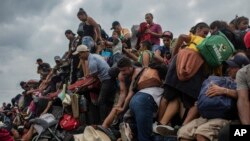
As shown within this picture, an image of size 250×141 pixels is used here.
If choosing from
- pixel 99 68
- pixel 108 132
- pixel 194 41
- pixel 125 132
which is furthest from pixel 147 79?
pixel 99 68

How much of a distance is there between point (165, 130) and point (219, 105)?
128 centimetres

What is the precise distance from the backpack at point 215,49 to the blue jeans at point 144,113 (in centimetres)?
120

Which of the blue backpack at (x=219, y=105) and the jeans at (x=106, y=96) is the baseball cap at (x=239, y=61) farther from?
the jeans at (x=106, y=96)

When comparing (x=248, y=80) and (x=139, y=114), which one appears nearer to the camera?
(x=248, y=80)

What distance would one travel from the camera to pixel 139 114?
747cm

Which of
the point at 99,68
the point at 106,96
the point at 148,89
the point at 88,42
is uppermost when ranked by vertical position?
the point at 88,42

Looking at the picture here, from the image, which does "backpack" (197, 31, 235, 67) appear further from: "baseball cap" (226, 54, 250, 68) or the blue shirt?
the blue shirt

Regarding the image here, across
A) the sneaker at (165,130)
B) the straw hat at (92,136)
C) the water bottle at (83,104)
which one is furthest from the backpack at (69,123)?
the sneaker at (165,130)

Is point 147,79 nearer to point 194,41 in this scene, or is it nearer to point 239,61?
point 194,41

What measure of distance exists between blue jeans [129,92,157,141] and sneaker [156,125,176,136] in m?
0.30

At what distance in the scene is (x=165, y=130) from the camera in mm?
7012

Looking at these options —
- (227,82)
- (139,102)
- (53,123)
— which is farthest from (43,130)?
(227,82)

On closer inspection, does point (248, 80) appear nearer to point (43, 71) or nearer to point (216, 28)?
point (216, 28)

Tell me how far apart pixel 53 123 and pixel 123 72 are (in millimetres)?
2752
